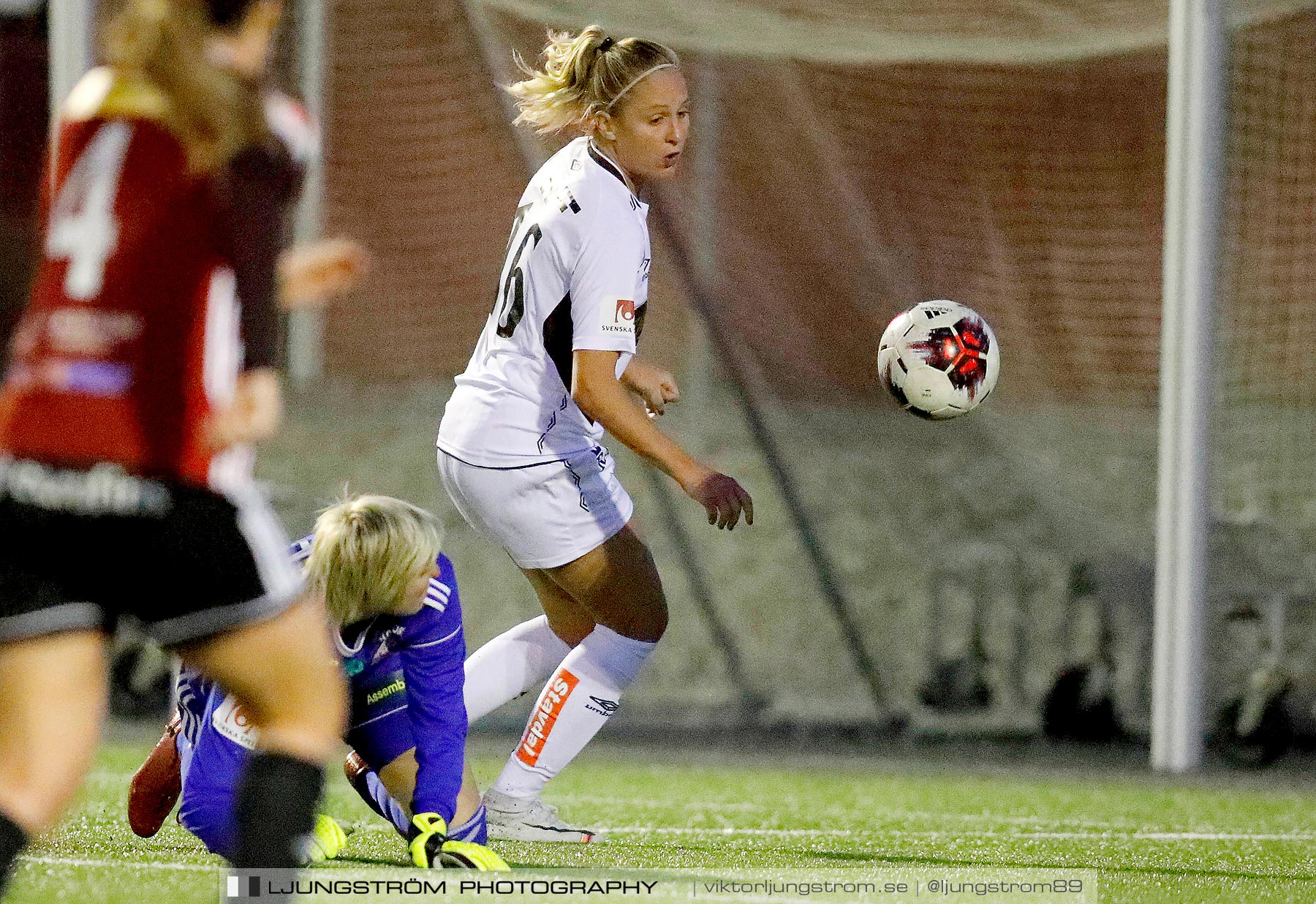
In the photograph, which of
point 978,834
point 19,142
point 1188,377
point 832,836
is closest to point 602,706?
point 832,836

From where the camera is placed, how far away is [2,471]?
2625 mm

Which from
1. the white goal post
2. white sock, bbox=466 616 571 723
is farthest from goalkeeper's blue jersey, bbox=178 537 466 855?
the white goal post

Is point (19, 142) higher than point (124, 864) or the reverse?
higher

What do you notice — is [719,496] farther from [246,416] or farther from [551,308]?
[246,416]

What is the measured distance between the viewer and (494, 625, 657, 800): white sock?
4.99 metres

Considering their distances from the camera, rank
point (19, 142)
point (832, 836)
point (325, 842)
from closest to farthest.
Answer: point (325, 842), point (832, 836), point (19, 142)

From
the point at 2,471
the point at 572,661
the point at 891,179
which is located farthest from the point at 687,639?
the point at 2,471

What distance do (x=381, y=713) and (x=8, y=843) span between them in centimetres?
197

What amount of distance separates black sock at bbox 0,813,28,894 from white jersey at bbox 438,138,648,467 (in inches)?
90.1

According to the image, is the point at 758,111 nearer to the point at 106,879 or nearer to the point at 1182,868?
the point at 1182,868

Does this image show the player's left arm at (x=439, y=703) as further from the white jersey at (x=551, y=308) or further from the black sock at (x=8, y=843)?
the black sock at (x=8, y=843)

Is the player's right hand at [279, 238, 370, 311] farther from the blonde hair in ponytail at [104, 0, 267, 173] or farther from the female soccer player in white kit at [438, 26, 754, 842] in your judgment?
the female soccer player in white kit at [438, 26, 754, 842]

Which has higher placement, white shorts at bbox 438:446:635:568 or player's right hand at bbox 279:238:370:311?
player's right hand at bbox 279:238:370:311

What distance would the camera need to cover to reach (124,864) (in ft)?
14.5
